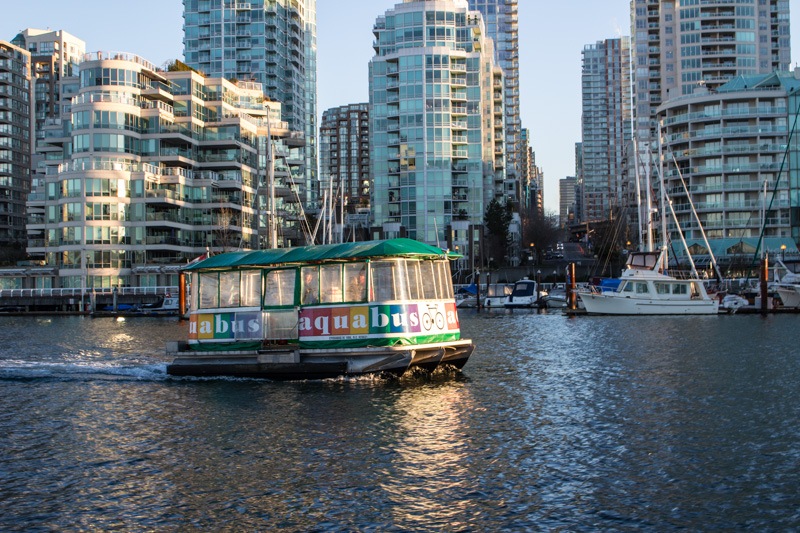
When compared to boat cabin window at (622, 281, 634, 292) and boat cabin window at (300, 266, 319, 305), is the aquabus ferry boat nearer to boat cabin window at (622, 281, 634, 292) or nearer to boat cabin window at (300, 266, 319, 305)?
boat cabin window at (300, 266, 319, 305)

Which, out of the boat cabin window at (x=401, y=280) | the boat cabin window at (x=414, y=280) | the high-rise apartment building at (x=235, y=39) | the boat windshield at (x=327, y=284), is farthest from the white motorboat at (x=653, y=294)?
the high-rise apartment building at (x=235, y=39)

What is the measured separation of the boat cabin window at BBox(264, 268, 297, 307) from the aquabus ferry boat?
0.04 m

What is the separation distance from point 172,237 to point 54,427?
277 feet

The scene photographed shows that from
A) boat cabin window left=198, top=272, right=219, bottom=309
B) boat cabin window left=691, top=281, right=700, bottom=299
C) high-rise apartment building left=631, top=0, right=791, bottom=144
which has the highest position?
high-rise apartment building left=631, top=0, right=791, bottom=144

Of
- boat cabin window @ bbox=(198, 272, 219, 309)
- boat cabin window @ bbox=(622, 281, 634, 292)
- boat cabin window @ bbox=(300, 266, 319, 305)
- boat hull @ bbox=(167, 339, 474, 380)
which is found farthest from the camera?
boat cabin window @ bbox=(622, 281, 634, 292)

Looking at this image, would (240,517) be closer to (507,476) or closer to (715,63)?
(507,476)

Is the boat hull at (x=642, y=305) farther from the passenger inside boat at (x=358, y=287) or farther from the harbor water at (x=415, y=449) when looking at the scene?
the passenger inside boat at (x=358, y=287)

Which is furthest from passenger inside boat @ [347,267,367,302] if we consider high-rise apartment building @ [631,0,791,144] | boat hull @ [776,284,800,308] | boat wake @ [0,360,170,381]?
high-rise apartment building @ [631,0,791,144]

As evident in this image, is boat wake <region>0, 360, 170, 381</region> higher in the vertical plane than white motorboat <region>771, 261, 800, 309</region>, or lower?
lower

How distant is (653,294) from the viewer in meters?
67.8

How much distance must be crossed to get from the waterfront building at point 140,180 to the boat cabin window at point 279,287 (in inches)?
2494

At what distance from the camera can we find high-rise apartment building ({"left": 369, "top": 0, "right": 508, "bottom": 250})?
376 ft

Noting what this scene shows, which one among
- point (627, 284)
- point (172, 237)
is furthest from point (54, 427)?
point (172, 237)

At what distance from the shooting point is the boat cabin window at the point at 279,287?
3069 cm
